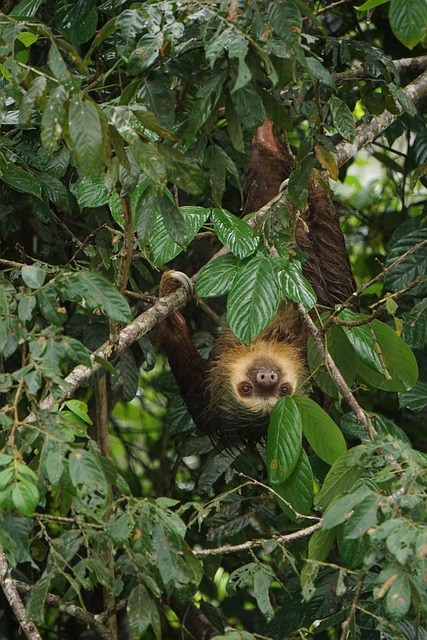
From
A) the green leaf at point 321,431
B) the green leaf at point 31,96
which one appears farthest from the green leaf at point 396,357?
the green leaf at point 31,96

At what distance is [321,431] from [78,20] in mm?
1568

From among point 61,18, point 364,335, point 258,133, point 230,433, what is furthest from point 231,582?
point 258,133

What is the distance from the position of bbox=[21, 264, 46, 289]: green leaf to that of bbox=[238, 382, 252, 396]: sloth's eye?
1.82 meters

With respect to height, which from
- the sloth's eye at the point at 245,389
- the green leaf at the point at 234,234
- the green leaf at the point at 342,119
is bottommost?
the sloth's eye at the point at 245,389

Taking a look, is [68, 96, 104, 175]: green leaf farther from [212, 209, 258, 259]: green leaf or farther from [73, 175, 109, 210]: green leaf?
[73, 175, 109, 210]: green leaf

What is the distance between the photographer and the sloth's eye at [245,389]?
3.68 metres

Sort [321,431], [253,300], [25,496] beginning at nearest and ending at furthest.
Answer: [25,496] < [253,300] < [321,431]

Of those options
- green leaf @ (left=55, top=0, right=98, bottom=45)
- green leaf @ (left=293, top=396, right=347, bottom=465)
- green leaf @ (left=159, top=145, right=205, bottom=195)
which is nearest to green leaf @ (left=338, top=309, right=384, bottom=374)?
green leaf @ (left=293, top=396, right=347, bottom=465)

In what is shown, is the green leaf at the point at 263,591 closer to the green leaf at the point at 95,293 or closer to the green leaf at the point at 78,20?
the green leaf at the point at 95,293

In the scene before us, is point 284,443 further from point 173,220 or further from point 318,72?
point 318,72

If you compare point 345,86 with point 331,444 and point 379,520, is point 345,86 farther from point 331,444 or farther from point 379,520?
point 379,520

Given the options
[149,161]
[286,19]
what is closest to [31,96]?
[149,161]

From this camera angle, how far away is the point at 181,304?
9.82ft

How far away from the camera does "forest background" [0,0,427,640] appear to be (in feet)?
6.13
